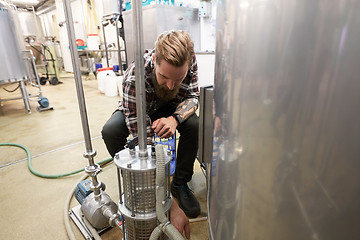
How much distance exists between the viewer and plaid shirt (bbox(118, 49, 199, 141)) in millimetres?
827

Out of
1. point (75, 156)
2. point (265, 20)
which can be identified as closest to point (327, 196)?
point (265, 20)

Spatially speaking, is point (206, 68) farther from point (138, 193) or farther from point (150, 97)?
point (138, 193)

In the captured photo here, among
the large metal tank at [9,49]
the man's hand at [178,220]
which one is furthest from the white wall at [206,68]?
the large metal tank at [9,49]

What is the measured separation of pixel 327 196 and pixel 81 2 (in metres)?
5.81

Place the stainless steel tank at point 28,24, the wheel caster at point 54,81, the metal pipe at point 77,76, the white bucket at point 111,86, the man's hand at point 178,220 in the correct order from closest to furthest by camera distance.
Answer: the metal pipe at point 77,76 → the man's hand at point 178,220 → the white bucket at point 111,86 → the wheel caster at point 54,81 → the stainless steel tank at point 28,24

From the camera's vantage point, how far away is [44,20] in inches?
268

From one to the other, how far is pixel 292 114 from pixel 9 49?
9.04 feet

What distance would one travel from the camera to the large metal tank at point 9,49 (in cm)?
210

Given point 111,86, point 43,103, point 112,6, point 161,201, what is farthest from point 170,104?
point 112,6

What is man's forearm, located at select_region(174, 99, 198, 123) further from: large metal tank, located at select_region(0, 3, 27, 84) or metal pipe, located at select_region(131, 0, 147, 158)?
large metal tank, located at select_region(0, 3, 27, 84)

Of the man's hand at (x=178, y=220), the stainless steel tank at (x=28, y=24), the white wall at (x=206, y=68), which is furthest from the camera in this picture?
the stainless steel tank at (x=28, y=24)

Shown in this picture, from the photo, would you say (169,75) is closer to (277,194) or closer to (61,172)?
(277,194)

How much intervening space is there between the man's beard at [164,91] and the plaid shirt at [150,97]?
2 centimetres

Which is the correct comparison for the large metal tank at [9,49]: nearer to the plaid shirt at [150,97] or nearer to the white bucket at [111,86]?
the white bucket at [111,86]
